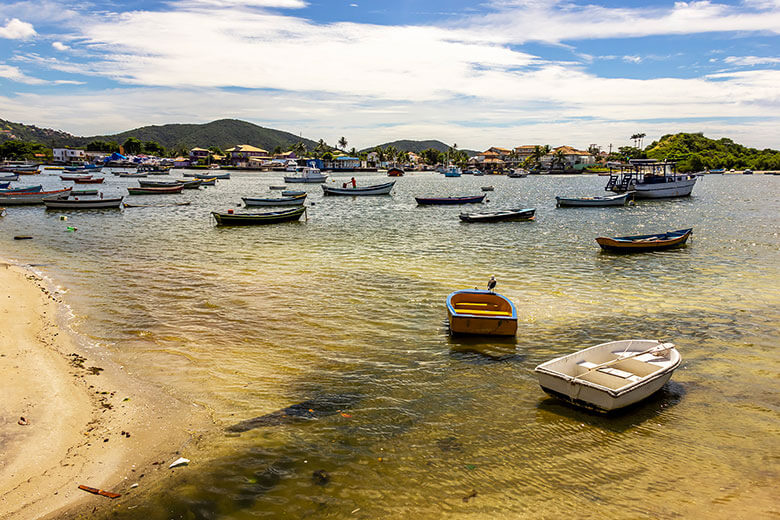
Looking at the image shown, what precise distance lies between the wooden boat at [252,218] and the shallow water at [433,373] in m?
12.4

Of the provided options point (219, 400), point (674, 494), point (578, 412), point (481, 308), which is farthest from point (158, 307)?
point (674, 494)

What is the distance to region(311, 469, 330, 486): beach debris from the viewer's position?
7.51 meters

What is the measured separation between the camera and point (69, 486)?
23.0 feet

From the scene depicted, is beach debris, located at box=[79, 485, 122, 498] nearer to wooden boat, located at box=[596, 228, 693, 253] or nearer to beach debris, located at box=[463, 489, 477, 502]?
beach debris, located at box=[463, 489, 477, 502]

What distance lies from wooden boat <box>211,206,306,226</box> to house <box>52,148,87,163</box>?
197358mm

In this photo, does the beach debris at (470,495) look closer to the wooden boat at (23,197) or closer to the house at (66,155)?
the wooden boat at (23,197)

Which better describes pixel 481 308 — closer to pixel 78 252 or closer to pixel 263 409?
pixel 263 409

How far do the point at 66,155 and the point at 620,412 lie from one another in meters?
241

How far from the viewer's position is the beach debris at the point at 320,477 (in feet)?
24.6

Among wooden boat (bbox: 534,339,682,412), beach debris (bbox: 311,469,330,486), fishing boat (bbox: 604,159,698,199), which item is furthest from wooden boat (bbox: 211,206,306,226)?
fishing boat (bbox: 604,159,698,199)

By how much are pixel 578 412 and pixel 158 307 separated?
14617mm

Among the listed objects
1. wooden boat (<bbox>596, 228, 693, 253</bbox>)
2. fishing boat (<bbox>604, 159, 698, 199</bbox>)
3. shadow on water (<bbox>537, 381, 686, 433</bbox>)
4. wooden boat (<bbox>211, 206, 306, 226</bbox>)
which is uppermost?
fishing boat (<bbox>604, 159, 698, 199</bbox>)

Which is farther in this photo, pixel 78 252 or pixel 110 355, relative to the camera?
pixel 78 252

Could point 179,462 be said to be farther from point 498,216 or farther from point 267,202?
point 267,202
